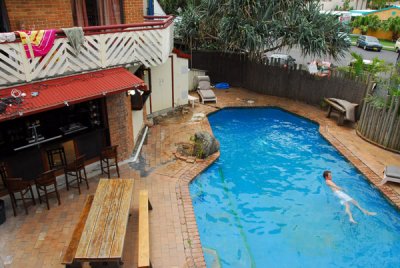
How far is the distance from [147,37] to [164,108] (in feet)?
19.1

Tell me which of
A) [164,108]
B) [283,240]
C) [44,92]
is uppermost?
[44,92]

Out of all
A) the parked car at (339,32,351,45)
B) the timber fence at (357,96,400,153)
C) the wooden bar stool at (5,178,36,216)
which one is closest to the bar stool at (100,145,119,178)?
the wooden bar stool at (5,178,36,216)

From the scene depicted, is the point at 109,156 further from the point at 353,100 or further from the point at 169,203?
the point at 353,100

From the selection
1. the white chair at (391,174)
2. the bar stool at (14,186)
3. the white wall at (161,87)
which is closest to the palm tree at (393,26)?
the white wall at (161,87)

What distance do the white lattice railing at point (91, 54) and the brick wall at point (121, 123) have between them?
1.27 meters

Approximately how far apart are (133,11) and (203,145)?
17.4 ft

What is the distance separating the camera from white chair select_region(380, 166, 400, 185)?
399 inches

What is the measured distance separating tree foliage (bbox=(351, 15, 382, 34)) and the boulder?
1636 inches

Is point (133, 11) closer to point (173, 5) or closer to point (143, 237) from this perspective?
point (143, 237)

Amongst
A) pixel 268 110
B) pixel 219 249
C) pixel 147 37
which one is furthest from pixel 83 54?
pixel 268 110

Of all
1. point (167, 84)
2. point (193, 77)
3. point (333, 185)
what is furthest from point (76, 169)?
point (193, 77)

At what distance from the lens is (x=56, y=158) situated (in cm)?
980

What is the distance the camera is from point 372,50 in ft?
114

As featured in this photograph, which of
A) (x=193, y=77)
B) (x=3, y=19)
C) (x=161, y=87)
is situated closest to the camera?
(x=3, y=19)
